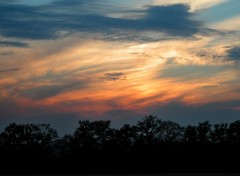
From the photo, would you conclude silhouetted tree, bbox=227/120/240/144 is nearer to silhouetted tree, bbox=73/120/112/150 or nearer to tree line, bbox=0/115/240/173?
tree line, bbox=0/115/240/173

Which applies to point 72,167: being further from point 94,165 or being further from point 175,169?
point 175,169

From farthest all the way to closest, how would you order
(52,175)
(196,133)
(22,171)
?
(196,133) < (22,171) < (52,175)

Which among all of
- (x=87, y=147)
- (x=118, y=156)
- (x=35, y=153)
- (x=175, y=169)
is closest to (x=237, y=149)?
(x=175, y=169)

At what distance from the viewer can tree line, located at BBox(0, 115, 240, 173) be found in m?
41.2

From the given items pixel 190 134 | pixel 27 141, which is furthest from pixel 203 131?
pixel 27 141

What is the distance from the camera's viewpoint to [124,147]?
151ft

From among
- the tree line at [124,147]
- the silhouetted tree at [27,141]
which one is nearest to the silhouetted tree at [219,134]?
the tree line at [124,147]

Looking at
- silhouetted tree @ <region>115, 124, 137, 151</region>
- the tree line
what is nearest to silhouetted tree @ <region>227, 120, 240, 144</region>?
the tree line

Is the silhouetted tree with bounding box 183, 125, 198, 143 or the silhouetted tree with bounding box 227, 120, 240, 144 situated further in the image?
the silhouetted tree with bounding box 183, 125, 198, 143

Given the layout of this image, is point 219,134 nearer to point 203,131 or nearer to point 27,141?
point 203,131

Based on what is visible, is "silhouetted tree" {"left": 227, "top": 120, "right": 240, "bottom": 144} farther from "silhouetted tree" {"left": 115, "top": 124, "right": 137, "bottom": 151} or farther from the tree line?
"silhouetted tree" {"left": 115, "top": 124, "right": 137, "bottom": 151}

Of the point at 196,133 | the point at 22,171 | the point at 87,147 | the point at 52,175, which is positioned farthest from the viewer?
the point at 196,133

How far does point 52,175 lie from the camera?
39.3 meters

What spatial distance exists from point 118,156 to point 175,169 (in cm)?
547
